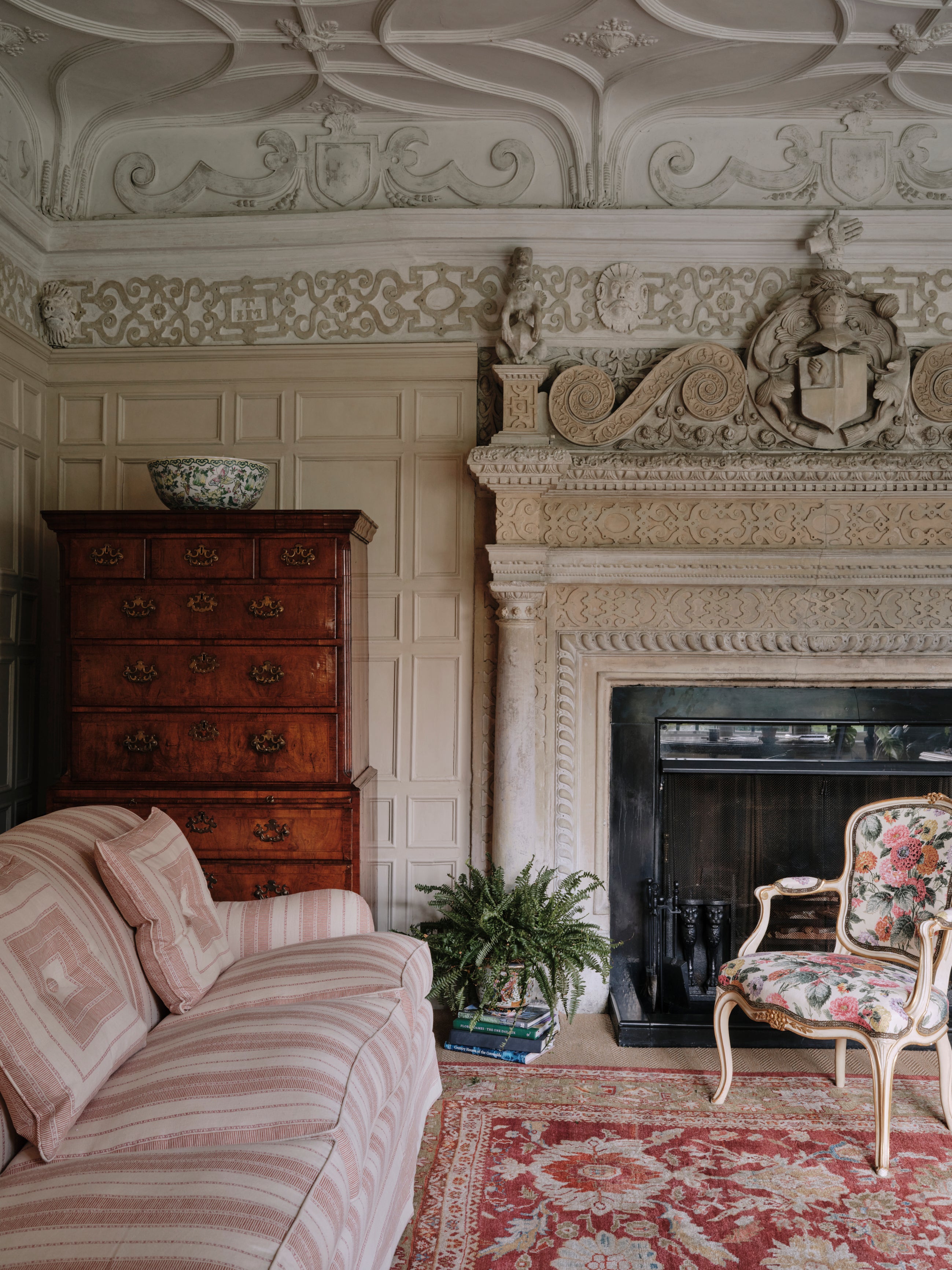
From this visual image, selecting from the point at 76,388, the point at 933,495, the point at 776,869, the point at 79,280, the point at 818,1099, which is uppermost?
the point at 79,280

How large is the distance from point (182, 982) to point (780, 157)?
3621mm

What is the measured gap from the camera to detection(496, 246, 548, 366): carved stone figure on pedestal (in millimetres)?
3525

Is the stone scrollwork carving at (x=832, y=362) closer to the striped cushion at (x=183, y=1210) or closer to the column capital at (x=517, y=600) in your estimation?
the column capital at (x=517, y=600)

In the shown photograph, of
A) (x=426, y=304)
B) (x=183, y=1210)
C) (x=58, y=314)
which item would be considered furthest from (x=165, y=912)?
(x=58, y=314)

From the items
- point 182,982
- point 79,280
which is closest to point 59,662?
point 79,280

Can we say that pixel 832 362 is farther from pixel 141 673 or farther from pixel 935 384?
pixel 141 673

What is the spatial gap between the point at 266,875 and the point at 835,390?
2.79 meters

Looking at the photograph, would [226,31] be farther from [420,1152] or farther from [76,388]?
[420,1152]

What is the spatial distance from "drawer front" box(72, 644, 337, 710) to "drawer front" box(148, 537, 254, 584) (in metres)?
0.25

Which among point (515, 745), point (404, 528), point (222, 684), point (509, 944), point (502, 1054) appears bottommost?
point (502, 1054)

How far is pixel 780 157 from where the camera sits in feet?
11.9

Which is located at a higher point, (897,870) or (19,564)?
(19,564)

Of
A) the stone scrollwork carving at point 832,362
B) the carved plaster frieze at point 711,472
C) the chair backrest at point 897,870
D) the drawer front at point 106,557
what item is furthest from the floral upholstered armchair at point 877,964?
the drawer front at point 106,557

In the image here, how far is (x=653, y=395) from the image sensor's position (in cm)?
358
